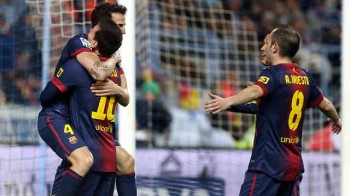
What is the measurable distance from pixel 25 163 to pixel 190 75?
18.2 ft

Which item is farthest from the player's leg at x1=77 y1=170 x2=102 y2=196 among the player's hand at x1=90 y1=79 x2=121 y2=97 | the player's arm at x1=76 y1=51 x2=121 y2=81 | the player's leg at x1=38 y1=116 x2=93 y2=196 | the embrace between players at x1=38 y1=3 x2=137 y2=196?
the player's arm at x1=76 y1=51 x2=121 y2=81

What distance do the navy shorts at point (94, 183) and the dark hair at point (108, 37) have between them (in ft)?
2.73

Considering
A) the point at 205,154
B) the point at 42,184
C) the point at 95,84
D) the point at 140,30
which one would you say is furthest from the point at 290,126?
the point at 140,30

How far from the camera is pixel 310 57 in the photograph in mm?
14422

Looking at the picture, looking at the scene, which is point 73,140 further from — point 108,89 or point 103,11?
point 103,11

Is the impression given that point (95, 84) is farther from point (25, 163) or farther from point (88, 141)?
point (25, 163)

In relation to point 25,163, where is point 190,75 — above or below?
above

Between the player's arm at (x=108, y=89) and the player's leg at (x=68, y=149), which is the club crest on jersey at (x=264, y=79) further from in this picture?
the player's leg at (x=68, y=149)

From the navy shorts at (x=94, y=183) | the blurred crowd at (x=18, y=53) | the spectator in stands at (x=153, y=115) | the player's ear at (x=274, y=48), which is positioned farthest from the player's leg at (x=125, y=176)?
the spectator in stands at (x=153, y=115)

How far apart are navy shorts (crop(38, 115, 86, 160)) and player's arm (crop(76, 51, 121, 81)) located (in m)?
0.40

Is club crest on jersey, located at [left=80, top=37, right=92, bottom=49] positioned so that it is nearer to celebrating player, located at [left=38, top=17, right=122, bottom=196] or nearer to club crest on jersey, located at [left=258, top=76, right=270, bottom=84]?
celebrating player, located at [left=38, top=17, right=122, bottom=196]

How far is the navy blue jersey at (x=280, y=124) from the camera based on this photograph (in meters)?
6.74

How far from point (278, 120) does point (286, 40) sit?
55 centimetres

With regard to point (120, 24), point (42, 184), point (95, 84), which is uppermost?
point (120, 24)
